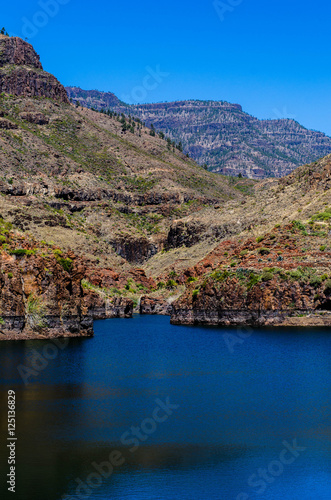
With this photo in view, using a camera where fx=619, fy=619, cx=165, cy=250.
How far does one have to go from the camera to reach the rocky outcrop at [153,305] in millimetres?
180625

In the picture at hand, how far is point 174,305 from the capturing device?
142375 mm

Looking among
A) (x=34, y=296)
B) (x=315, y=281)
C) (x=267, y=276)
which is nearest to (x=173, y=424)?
(x=34, y=296)

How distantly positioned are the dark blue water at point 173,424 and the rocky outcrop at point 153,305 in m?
95.1

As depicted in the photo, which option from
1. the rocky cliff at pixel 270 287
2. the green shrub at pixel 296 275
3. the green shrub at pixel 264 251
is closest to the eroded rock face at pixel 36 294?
the rocky cliff at pixel 270 287

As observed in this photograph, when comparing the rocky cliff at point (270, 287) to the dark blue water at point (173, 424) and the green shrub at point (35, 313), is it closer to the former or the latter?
the dark blue water at point (173, 424)

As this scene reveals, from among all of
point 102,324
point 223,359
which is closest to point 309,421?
point 223,359

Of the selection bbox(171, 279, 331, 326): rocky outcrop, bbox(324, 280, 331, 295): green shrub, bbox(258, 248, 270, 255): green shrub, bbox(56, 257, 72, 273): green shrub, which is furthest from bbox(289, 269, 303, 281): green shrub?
bbox(56, 257, 72, 273): green shrub

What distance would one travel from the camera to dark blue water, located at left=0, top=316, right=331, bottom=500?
116 ft

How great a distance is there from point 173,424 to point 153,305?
135504 millimetres

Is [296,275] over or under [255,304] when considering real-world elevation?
over

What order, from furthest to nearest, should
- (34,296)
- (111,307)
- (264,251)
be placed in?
(111,307) → (264,251) → (34,296)

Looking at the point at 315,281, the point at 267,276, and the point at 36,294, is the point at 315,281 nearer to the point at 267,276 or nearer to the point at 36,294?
the point at 267,276

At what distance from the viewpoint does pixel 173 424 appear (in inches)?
1869

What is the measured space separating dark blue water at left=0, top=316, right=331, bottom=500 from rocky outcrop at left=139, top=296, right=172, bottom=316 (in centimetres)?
9513
